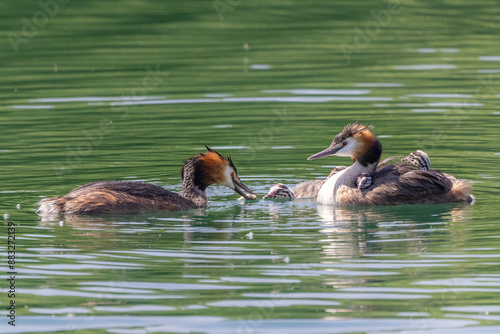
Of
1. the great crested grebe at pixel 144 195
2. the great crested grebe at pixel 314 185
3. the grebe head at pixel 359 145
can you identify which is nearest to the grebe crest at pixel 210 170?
the great crested grebe at pixel 144 195

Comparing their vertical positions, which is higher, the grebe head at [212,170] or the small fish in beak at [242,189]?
the grebe head at [212,170]

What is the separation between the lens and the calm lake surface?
913cm

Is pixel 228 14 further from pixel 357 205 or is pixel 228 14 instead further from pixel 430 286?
pixel 430 286

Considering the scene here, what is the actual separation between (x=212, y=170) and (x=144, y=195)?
1125 millimetres

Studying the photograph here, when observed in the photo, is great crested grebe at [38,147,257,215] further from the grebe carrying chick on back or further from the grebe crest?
the grebe carrying chick on back

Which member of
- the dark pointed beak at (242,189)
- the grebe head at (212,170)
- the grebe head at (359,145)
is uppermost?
the grebe head at (359,145)

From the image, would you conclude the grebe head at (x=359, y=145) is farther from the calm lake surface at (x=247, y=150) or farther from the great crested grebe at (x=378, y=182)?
the calm lake surface at (x=247, y=150)

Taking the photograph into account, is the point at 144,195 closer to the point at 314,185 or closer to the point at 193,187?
the point at 193,187

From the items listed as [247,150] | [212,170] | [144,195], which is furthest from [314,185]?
[144,195]

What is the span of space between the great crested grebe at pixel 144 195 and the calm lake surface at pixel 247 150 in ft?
0.60

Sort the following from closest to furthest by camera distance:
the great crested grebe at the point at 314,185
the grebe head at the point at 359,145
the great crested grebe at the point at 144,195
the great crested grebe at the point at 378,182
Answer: the great crested grebe at the point at 144,195 < the great crested grebe at the point at 378,182 < the great crested grebe at the point at 314,185 < the grebe head at the point at 359,145

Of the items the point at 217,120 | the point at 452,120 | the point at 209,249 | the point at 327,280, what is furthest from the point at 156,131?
→ the point at 327,280

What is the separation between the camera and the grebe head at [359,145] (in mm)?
13891

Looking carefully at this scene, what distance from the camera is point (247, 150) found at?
16.2 metres
